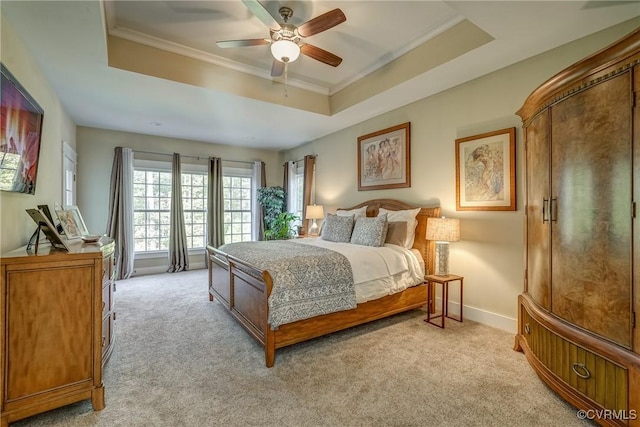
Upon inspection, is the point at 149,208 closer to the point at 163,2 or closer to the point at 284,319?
the point at 163,2

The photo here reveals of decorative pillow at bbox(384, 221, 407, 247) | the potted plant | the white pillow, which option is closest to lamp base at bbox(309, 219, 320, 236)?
the potted plant

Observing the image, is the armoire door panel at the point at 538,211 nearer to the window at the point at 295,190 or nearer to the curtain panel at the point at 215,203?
the window at the point at 295,190

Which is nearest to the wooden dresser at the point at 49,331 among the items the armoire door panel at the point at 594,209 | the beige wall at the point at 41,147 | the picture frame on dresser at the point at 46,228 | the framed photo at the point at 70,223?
the picture frame on dresser at the point at 46,228

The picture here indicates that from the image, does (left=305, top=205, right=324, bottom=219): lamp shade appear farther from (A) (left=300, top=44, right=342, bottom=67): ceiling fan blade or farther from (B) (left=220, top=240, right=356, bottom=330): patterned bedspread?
(A) (left=300, top=44, right=342, bottom=67): ceiling fan blade

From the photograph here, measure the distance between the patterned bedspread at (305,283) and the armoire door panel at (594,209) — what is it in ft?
5.23

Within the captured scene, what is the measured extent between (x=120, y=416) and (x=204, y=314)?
5.70ft

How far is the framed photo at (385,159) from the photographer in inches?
161

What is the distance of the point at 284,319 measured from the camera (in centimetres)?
239

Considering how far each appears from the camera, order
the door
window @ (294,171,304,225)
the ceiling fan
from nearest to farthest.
A: the ceiling fan → the door → window @ (294,171,304,225)

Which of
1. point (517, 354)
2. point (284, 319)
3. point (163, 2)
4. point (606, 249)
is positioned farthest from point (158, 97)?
point (517, 354)

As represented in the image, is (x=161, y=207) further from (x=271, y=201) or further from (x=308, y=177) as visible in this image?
(x=308, y=177)

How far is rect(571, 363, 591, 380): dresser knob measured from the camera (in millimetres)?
1688

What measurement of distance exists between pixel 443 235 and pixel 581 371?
A: 5.34 feet

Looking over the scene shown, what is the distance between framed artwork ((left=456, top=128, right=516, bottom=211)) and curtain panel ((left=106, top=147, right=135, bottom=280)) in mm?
5510
